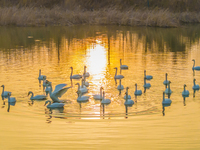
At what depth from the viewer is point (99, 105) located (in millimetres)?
9953

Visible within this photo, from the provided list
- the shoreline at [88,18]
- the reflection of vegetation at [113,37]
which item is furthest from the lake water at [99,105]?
the shoreline at [88,18]

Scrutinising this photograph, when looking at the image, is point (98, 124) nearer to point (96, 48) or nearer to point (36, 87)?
point (36, 87)

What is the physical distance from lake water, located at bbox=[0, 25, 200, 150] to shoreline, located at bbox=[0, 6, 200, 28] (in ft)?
32.5

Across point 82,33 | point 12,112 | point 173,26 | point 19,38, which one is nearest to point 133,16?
point 173,26

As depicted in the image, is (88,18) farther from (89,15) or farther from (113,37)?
(113,37)

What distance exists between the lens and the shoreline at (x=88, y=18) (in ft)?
104

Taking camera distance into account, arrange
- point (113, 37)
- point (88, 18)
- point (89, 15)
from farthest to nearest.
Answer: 1. point (89, 15)
2. point (88, 18)
3. point (113, 37)

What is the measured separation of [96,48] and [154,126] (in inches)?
536

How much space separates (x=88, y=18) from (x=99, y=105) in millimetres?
26134

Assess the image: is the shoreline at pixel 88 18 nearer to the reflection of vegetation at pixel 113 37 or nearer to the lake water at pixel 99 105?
the reflection of vegetation at pixel 113 37

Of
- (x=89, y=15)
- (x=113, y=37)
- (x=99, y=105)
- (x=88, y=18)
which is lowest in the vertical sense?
(x=99, y=105)

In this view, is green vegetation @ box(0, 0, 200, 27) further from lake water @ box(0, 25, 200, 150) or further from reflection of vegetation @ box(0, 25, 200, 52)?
lake water @ box(0, 25, 200, 150)

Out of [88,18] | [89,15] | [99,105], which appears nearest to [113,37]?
[88,18]

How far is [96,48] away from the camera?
21797 mm
